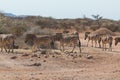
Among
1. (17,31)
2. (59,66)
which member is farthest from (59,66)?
(17,31)

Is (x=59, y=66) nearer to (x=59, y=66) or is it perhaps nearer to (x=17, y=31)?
(x=59, y=66)

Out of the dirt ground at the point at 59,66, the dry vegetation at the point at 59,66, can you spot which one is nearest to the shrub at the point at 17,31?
the dry vegetation at the point at 59,66

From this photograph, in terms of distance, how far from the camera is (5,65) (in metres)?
20.6

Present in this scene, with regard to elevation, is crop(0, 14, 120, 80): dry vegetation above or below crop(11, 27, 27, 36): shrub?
below

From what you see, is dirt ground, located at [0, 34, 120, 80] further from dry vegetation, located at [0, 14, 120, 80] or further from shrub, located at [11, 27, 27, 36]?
shrub, located at [11, 27, 27, 36]

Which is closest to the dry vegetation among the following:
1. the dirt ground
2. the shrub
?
the dirt ground

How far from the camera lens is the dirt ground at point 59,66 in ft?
56.4

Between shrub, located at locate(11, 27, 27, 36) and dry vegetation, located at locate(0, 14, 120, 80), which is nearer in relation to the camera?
dry vegetation, located at locate(0, 14, 120, 80)

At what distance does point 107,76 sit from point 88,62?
557 cm

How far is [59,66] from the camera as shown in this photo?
21.0 metres

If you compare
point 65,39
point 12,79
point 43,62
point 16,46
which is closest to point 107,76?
point 12,79

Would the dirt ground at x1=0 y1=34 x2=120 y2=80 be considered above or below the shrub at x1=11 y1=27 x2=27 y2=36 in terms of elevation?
below

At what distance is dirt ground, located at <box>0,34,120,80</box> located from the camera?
17184 mm

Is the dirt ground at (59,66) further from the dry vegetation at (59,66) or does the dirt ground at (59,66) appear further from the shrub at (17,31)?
the shrub at (17,31)
